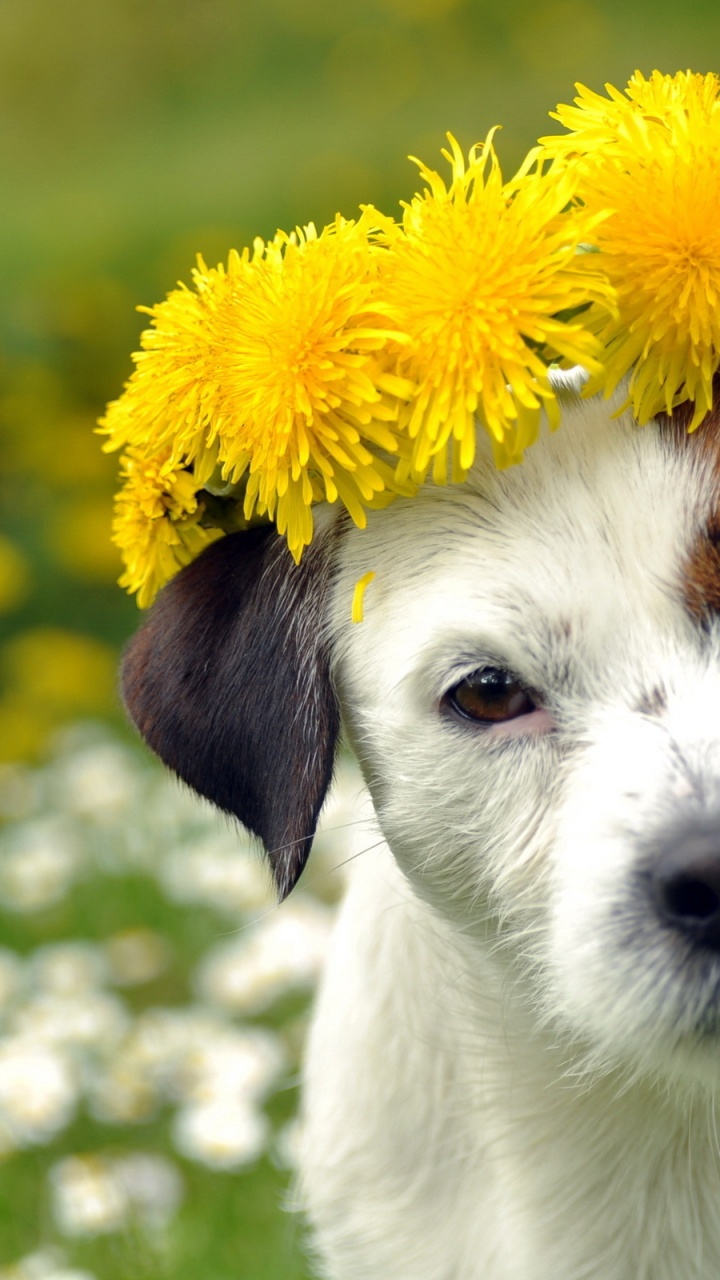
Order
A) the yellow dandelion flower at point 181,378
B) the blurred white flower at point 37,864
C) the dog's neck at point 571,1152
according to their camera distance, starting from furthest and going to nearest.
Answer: the blurred white flower at point 37,864
the dog's neck at point 571,1152
the yellow dandelion flower at point 181,378

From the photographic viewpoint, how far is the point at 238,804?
1.76 meters

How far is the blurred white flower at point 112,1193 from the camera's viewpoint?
8.45 ft

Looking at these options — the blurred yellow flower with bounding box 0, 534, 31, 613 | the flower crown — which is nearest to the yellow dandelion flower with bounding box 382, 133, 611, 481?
the flower crown

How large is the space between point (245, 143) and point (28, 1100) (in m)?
5.23

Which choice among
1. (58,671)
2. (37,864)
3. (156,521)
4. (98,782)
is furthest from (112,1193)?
(58,671)

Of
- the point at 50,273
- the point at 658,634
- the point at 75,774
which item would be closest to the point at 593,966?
the point at 658,634

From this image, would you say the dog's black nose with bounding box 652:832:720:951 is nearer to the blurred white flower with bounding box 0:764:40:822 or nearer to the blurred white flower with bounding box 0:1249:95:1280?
the blurred white flower with bounding box 0:1249:95:1280

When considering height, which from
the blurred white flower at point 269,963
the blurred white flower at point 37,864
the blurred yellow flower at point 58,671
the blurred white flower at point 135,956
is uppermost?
the blurred white flower at point 269,963

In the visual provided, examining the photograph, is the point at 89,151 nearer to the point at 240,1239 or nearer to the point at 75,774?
the point at 75,774

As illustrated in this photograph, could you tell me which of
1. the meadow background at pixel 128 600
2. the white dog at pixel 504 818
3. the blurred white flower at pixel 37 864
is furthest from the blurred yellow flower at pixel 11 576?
the white dog at pixel 504 818

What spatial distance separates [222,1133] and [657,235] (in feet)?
6.12

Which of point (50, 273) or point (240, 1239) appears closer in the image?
point (240, 1239)

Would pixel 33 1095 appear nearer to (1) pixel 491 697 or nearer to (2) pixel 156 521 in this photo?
(2) pixel 156 521

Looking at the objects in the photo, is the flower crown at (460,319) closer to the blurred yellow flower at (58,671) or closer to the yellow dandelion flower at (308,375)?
the yellow dandelion flower at (308,375)
